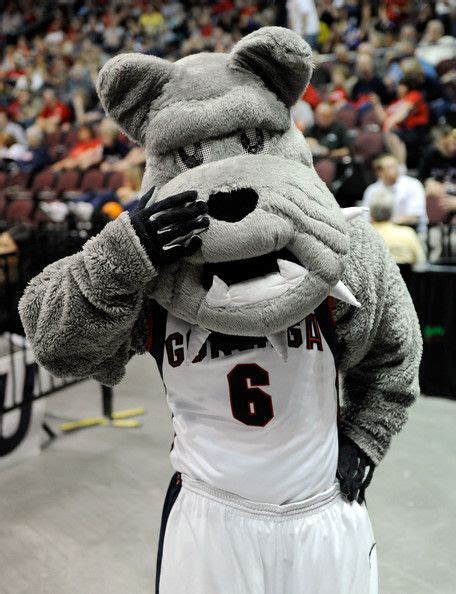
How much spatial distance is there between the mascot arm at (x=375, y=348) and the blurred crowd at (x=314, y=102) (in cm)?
222

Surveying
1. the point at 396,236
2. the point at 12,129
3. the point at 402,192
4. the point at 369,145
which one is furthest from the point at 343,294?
the point at 12,129

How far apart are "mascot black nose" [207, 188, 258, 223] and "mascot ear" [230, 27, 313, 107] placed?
0.27m

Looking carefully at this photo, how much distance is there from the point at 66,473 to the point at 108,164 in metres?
6.49

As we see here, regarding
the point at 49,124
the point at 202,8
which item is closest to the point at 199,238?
the point at 49,124

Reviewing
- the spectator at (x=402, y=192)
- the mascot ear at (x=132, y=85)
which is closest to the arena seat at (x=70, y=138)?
the spectator at (x=402, y=192)

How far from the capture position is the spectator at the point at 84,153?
33.4 feet

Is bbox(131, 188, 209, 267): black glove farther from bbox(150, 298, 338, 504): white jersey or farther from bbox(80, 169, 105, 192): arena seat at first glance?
bbox(80, 169, 105, 192): arena seat

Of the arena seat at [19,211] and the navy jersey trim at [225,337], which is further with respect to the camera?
the arena seat at [19,211]

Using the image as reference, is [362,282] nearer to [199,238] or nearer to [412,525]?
[199,238]

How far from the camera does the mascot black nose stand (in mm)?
1200

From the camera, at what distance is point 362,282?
4.59ft

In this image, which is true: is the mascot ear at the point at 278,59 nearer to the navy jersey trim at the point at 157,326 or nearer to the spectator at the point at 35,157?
the navy jersey trim at the point at 157,326

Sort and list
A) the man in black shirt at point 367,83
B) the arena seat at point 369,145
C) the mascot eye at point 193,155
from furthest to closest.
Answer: the man in black shirt at point 367,83, the arena seat at point 369,145, the mascot eye at point 193,155

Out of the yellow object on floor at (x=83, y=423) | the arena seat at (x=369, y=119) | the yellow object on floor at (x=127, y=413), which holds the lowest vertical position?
the yellow object on floor at (x=127, y=413)
